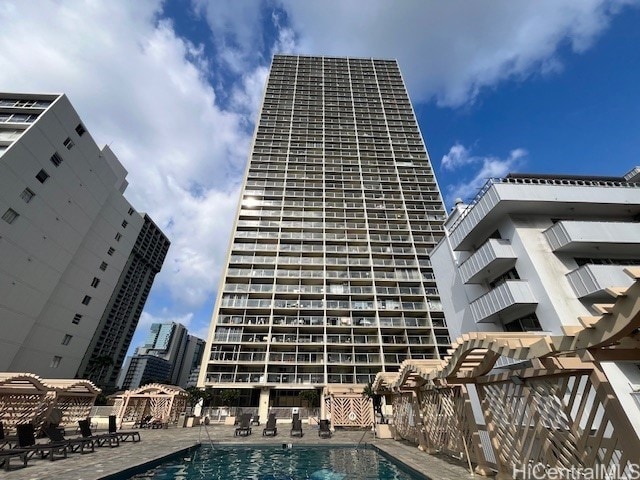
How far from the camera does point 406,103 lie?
209ft

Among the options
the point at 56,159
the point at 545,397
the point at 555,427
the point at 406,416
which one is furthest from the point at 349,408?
the point at 56,159

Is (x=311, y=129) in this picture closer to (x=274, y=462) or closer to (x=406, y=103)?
(x=406, y=103)

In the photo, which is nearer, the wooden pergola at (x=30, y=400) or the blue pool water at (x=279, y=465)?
the blue pool water at (x=279, y=465)

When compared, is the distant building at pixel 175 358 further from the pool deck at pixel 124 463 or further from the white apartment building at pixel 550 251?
the white apartment building at pixel 550 251

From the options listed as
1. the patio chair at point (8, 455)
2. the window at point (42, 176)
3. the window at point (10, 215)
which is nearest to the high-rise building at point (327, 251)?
the patio chair at point (8, 455)

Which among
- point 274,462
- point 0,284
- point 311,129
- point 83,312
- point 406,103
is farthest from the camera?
point 406,103

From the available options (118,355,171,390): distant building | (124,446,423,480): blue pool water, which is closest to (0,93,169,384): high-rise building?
(124,446,423,480): blue pool water

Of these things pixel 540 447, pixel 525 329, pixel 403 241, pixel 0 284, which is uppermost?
pixel 403 241

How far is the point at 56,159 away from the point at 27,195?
504cm

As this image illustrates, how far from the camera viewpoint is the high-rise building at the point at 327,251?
33.9 m

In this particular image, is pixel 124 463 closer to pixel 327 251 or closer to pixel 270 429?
pixel 270 429

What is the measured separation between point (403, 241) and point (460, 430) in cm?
3647

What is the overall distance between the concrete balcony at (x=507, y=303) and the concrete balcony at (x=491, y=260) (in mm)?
1483

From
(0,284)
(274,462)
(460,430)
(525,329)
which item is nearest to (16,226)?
(0,284)
